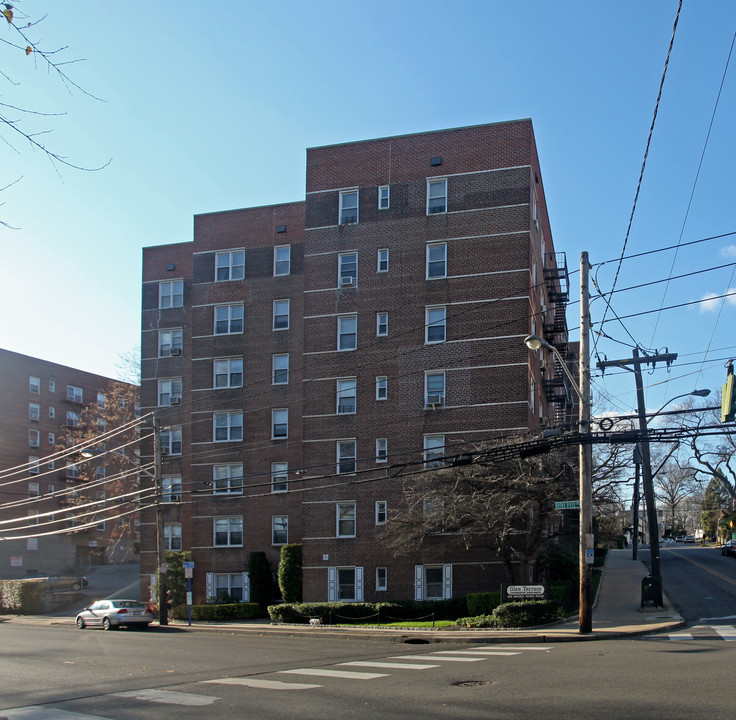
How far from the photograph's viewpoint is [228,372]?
46406 mm

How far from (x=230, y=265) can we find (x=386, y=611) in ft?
71.2

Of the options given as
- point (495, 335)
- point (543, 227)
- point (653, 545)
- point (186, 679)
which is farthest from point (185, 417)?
point (186, 679)

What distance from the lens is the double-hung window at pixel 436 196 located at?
40594 millimetres

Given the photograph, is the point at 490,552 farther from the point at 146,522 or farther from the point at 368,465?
the point at 146,522

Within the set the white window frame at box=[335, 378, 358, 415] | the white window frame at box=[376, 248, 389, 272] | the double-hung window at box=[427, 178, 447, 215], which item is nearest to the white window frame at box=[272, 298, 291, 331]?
the white window frame at box=[335, 378, 358, 415]

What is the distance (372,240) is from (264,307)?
8131mm

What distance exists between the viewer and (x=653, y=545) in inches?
1313

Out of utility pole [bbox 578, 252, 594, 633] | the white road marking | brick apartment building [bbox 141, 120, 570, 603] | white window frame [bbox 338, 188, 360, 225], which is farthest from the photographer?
white window frame [bbox 338, 188, 360, 225]

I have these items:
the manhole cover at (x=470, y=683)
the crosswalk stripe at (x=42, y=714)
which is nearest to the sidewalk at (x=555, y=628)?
the manhole cover at (x=470, y=683)

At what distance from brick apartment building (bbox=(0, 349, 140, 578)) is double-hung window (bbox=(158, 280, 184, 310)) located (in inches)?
621

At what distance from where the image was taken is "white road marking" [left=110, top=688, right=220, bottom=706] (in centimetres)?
1336

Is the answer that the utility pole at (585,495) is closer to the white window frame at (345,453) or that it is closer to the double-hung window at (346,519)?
the double-hung window at (346,519)

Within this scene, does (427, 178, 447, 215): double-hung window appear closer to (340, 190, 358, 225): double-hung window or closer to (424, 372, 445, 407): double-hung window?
(340, 190, 358, 225): double-hung window

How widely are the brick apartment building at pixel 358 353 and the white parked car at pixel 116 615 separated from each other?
5283 mm
